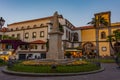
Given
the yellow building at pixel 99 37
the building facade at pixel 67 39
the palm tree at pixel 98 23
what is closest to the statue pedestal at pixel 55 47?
the building facade at pixel 67 39

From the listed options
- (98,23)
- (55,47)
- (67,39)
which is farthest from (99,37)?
(55,47)

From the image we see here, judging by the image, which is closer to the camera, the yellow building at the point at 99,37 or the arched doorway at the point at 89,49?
the yellow building at the point at 99,37

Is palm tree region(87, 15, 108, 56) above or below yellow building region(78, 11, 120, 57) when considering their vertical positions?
above

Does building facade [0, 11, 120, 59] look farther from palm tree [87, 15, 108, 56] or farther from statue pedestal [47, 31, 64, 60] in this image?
statue pedestal [47, 31, 64, 60]

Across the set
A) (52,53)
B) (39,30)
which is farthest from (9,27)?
(52,53)

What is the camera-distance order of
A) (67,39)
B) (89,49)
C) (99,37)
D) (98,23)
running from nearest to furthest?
(67,39), (99,37), (89,49), (98,23)

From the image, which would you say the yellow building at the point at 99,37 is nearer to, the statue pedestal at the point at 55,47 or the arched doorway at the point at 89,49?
the arched doorway at the point at 89,49

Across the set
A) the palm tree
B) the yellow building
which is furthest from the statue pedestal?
the palm tree

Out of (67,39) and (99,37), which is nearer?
(67,39)

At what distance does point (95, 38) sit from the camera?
52.5 m

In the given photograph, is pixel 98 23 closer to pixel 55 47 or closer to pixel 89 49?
pixel 89 49

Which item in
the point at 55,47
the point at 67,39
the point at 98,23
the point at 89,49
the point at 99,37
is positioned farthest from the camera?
the point at 98,23

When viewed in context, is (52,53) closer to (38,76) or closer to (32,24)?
(38,76)

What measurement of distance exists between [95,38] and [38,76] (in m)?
42.0
